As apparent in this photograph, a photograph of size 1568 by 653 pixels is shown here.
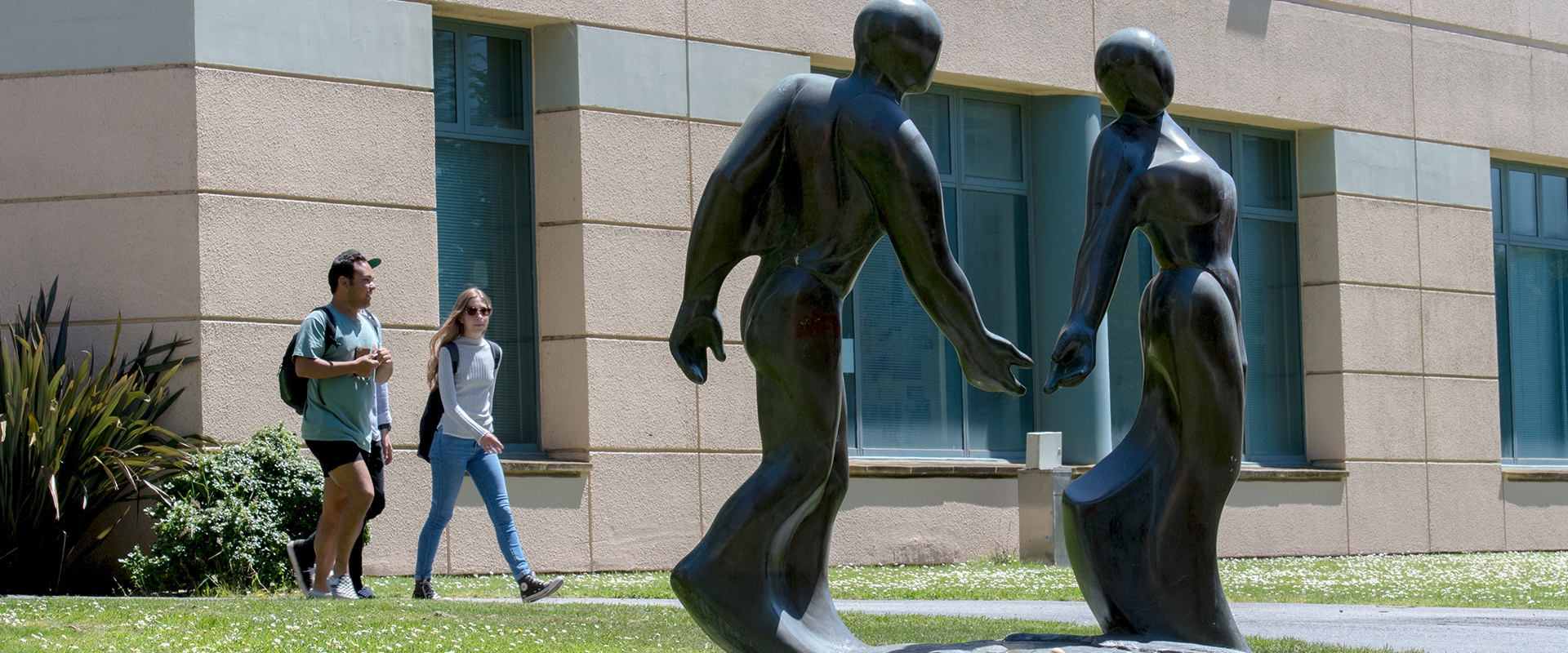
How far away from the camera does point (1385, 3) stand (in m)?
16.7

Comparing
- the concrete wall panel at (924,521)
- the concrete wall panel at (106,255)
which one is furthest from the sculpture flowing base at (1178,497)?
the concrete wall panel at (924,521)

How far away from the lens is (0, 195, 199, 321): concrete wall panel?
1077cm

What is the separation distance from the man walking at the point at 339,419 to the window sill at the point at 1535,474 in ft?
40.9

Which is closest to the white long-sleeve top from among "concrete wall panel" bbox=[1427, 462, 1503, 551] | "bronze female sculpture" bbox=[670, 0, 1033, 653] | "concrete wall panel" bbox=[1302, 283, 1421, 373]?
"bronze female sculpture" bbox=[670, 0, 1033, 653]

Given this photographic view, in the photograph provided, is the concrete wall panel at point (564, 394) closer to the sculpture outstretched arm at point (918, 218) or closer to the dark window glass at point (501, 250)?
the dark window glass at point (501, 250)

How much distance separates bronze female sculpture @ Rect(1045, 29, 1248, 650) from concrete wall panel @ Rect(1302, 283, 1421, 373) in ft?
36.4

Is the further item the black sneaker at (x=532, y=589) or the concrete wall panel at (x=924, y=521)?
the concrete wall panel at (x=924, y=521)

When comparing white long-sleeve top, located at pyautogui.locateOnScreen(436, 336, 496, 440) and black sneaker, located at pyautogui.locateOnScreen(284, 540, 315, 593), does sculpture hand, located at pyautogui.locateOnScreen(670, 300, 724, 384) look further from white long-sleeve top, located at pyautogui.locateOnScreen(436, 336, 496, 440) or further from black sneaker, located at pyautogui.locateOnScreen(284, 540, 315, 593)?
black sneaker, located at pyautogui.locateOnScreen(284, 540, 315, 593)

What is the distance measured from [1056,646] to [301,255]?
7.07 metres

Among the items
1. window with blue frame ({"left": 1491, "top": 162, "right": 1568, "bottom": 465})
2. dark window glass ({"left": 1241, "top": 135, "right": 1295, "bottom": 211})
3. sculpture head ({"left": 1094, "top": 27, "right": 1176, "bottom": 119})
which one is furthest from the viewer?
window with blue frame ({"left": 1491, "top": 162, "right": 1568, "bottom": 465})

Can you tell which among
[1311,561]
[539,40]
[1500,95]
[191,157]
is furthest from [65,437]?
[1500,95]

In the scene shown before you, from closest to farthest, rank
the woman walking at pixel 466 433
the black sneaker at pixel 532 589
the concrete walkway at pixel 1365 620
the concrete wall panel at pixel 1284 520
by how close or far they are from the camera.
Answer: the concrete walkway at pixel 1365 620 → the black sneaker at pixel 532 589 → the woman walking at pixel 466 433 → the concrete wall panel at pixel 1284 520

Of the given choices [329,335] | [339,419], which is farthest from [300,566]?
[329,335]

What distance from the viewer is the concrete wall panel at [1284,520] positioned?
609 inches
